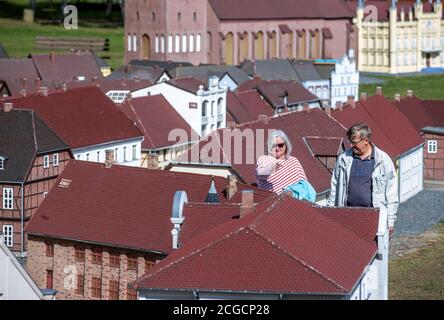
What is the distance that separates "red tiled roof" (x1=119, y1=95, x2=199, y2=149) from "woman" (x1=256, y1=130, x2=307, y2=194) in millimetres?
39820

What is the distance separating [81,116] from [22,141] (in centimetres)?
758

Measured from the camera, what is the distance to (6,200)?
48.0 metres

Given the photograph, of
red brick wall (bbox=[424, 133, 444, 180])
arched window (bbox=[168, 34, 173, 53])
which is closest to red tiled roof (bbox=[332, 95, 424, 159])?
red brick wall (bbox=[424, 133, 444, 180])

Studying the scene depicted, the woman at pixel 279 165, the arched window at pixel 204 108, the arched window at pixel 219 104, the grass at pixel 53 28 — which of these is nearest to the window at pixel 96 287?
the woman at pixel 279 165

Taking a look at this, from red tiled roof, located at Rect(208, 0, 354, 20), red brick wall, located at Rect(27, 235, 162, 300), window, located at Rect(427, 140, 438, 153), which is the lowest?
red brick wall, located at Rect(27, 235, 162, 300)

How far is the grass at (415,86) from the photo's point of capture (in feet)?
326

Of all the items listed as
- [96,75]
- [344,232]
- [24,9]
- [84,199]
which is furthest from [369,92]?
[344,232]

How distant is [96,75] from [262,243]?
62296 millimetres

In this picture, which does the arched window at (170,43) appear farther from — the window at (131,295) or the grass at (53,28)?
the window at (131,295)

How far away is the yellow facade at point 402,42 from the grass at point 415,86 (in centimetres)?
316

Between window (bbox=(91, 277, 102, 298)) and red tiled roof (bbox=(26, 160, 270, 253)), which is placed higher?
red tiled roof (bbox=(26, 160, 270, 253))

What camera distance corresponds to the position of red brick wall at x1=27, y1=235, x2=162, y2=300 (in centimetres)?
3788

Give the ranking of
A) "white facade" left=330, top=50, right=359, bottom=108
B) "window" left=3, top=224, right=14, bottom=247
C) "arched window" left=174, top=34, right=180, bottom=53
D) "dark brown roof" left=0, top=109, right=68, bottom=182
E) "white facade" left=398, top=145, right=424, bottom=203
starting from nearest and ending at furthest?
1. "window" left=3, top=224, right=14, bottom=247
2. "dark brown roof" left=0, top=109, right=68, bottom=182
3. "white facade" left=398, top=145, right=424, bottom=203
4. "white facade" left=330, top=50, right=359, bottom=108
5. "arched window" left=174, top=34, right=180, bottom=53

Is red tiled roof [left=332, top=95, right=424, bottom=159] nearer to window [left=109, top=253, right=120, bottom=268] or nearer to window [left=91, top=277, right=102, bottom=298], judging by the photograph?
window [left=109, top=253, right=120, bottom=268]
